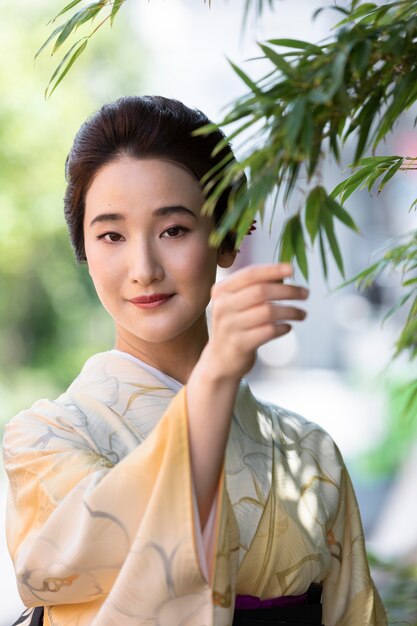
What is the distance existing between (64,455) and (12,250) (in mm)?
5416

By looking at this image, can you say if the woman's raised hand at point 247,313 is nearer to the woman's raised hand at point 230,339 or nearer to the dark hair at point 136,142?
the woman's raised hand at point 230,339

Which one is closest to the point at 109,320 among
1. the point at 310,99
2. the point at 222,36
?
the point at 222,36

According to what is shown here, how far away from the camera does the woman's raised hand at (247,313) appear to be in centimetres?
105

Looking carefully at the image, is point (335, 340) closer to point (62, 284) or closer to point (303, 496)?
point (62, 284)

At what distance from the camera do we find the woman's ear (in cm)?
162

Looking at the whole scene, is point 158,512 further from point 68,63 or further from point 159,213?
point 68,63

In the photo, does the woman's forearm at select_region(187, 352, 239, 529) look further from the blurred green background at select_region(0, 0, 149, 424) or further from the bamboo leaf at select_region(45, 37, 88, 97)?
the blurred green background at select_region(0, 0, 149, 424)

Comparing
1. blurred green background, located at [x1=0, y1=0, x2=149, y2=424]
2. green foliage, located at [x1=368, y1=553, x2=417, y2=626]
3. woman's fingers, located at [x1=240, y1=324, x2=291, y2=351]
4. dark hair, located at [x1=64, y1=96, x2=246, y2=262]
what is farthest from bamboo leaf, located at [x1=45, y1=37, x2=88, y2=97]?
blurred green background, located at [x1=0, y1=0, x2=149, y2=424]

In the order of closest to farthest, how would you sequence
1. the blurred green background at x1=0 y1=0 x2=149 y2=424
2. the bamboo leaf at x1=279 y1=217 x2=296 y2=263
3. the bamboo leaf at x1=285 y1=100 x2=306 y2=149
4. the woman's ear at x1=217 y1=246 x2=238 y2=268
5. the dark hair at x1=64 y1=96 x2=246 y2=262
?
the bamboo leaf at x1=285 y1=100 x2=306 y2=149 < the bamboo leaf at x1=279 y1=217 x2=296 y2=263 < the dark hair at x1=64 y1=96 x2=246 y2=262 < the woman's ear at x1=217 y1=246 x2=238 y2=268 < the blurred green background at x1=0 y1=0 x2=149 y2=424

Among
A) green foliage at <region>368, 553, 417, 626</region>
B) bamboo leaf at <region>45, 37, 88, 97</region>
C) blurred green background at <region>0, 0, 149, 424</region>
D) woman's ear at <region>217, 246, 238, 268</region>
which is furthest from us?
blurred green background at <region>0, 0, 149, 424</region>

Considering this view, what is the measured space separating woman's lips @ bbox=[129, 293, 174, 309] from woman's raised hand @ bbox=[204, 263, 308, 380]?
1.21ft

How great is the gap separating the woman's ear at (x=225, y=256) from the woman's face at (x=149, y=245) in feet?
0.41

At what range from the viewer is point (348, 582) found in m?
1.63

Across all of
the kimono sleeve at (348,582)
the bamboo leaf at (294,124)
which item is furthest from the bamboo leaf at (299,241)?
the kimono sleeve at (348,582)
